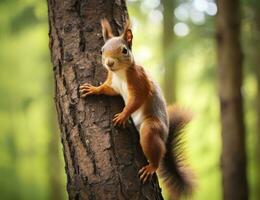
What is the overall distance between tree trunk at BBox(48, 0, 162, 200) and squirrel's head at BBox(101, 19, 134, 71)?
0.05 meters

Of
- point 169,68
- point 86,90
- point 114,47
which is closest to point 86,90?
point 86,90

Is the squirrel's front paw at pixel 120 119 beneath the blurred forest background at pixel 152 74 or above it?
beneath

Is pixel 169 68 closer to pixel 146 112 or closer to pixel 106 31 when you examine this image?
pixel 146 112

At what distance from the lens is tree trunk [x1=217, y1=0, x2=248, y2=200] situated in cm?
376

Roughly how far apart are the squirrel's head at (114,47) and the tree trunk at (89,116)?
53mm

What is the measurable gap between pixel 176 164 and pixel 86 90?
0.78 metres

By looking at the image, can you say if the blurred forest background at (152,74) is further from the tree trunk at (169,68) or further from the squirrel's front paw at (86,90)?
the squirrel's front paw at (86,90)

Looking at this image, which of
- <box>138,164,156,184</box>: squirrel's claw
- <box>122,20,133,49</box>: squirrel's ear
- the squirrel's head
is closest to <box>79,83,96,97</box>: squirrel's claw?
the squirrel's head

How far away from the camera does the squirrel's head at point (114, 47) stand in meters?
1.99

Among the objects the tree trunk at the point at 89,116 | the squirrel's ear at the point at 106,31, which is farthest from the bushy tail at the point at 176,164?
the squirrel's ear at the point at 106,31

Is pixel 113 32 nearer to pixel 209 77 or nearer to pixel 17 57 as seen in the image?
pixel 209 77

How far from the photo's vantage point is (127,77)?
221cm

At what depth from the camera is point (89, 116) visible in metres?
1.96

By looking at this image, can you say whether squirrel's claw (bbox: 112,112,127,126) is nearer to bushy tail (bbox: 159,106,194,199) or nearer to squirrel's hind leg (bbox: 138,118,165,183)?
squirrel's hind leg (bbox: 138,118,165,183)
